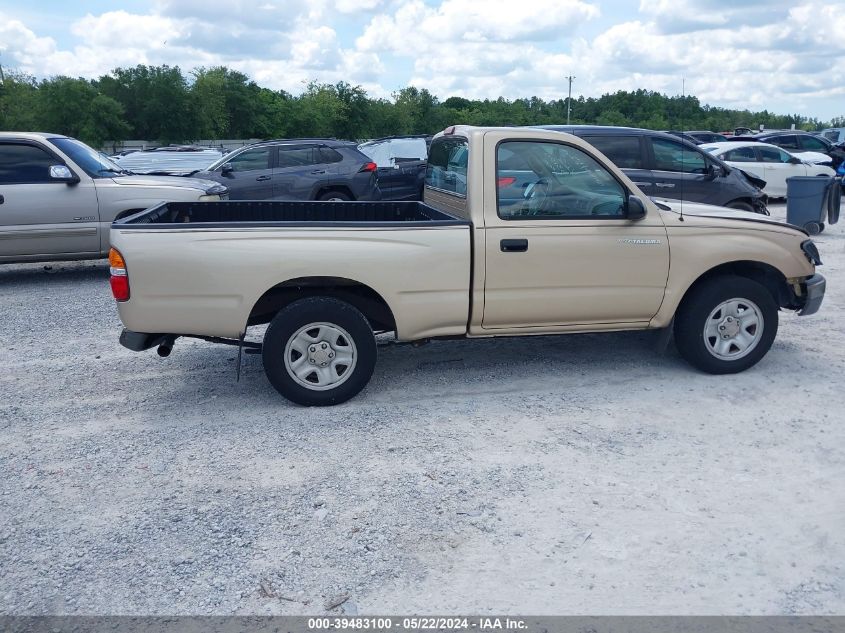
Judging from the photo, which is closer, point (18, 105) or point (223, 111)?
point (18, 105)

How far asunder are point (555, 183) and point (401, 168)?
34.6 feet

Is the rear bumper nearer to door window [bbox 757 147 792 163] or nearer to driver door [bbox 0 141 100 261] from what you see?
driver door [bbox 0 141 100 261]

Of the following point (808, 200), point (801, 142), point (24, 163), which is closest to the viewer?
point (24, 163)

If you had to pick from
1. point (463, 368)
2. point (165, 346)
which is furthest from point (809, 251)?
point (165, 346)

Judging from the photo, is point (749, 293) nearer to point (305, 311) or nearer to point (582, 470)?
point (582, 470)

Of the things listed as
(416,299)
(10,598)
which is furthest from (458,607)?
(416,299)

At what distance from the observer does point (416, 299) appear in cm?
542

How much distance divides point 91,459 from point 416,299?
→ 2.26 metres

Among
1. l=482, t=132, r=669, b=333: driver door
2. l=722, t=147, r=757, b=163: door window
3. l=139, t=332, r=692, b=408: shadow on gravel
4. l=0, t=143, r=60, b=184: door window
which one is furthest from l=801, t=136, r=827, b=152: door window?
l=0, t=143, r=60, b=184: door window

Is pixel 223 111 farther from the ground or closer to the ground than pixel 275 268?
farther from the ground

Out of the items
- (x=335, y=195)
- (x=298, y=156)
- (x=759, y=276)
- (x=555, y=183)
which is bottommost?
(x=759, y=276)

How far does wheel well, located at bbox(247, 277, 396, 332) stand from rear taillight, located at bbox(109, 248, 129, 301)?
31.9 inches

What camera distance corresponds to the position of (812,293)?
20.1 feet

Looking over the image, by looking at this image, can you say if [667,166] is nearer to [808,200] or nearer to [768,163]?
[808,200]
